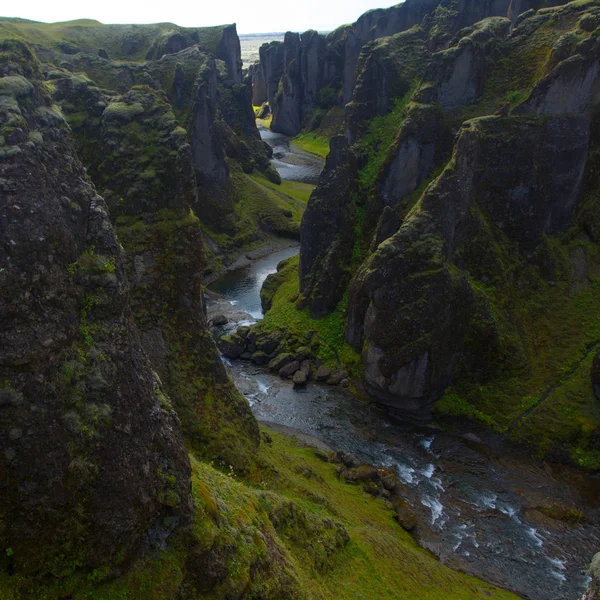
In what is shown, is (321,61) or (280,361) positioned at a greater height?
(321,61)

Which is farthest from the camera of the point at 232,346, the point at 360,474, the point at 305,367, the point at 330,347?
the point at 232,346

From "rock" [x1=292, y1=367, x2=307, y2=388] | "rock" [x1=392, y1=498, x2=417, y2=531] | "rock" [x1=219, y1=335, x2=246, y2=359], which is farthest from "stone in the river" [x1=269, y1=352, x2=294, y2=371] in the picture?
"rock" [x1=392, y1=498, x2=417, y2=531]

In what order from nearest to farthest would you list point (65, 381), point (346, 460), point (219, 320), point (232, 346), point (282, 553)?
point (65, 381) < point (282, 553) < point (346, 460) < point (232, 346) < point (219, 320)

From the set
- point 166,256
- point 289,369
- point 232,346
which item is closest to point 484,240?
point 289,369

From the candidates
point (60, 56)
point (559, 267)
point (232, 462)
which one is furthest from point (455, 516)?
point (60, 56)

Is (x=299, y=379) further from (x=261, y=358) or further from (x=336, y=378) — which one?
(x=261, y=358)

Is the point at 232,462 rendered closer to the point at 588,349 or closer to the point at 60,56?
the point at 588,349
